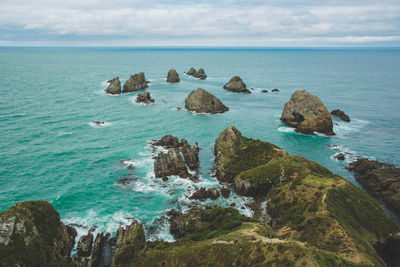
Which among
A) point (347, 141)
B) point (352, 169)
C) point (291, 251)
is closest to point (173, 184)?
point (291, 251)

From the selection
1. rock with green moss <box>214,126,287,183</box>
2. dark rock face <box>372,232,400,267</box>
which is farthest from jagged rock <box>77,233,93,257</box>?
dark rock face <box>372,232,400,267</box>

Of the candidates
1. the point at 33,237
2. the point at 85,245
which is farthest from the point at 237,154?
the point at 33,237

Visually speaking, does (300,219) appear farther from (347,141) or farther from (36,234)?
(347,141)

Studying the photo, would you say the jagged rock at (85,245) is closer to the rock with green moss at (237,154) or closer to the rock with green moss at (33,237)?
the rock with green moss at (33,237)

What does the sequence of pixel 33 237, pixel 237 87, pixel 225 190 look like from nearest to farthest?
1. pixel 33 237
2. pixel 225 190
3. pixel 237 87

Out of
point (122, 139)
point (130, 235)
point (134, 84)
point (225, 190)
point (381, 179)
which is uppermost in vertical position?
point (134, 84)

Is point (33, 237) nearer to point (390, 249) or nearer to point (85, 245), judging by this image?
point (85, 245)

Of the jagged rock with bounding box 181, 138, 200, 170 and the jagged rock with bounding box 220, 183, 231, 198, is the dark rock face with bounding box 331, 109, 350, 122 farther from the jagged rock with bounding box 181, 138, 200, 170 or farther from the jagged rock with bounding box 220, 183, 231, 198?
the jagged rock with bounding box 220, 183, 231, 198
